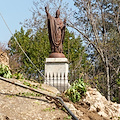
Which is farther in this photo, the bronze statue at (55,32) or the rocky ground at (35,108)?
the bronze statue at (55,32)

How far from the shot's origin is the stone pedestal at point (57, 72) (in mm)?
8008

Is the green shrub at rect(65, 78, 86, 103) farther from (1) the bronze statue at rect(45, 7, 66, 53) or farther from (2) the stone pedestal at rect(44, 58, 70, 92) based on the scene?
(1) the bronze statue at rect(45, 7, 66, 53)

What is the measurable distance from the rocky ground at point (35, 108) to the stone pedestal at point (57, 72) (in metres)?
1.52

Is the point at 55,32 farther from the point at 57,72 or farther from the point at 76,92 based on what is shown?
the point at 76,92

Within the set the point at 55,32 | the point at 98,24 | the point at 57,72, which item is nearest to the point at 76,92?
the point at 57,72

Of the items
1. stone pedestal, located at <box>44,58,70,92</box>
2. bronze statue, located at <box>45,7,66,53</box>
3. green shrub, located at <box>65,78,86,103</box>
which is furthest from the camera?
bronze statue, located at <box>45,7,66,53</box>

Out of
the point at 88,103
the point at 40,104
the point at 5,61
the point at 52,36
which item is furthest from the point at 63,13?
the point at 40,104

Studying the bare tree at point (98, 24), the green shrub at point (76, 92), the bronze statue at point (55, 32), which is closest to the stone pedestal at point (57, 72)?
the bronze statue at point (55, 32)

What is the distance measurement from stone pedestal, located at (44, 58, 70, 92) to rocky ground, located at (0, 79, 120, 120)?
1515 mm

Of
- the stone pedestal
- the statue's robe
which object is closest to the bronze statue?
the statue's robe

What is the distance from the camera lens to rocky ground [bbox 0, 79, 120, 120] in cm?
465

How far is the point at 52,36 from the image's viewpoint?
332 inches

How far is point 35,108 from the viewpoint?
16.3 feet

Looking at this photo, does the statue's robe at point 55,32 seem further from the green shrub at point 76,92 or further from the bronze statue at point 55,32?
the green shrub at point 76,92
